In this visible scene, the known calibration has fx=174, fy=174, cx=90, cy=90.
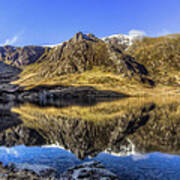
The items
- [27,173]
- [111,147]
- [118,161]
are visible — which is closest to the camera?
[27,173]

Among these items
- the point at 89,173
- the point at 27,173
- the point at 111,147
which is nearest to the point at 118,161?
the point at 111,147

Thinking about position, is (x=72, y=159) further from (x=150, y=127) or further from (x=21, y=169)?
(x=150, y=127)

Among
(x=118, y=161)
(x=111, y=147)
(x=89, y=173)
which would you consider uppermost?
(x=89, y=173)

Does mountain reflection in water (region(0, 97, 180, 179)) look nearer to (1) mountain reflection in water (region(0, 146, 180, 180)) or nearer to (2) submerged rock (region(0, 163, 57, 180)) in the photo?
(1) mountain reflection in water (region(0, 146, 180, 180))

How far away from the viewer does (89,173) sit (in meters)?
14.0

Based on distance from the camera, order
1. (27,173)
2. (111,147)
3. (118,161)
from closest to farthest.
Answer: (27,173) → (118,161) → (111,147)

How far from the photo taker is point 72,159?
60.7 ft

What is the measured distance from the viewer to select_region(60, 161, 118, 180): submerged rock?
1347 cm

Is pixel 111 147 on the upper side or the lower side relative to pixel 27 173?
lower

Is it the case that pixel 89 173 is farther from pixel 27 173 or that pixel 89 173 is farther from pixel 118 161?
pixel 27 173

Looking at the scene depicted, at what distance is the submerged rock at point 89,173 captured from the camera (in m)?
13.5

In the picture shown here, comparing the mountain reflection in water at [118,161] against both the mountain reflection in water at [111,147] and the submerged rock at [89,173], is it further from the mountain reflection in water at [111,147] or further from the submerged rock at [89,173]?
the submerged rock at [89,173]

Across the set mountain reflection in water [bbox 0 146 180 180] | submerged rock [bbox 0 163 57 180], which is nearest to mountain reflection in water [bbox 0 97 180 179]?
mountain reflection in water [bbox 0 146 180 180]

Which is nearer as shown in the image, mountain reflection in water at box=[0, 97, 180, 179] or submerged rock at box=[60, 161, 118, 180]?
submerged rock at box=[60, 161, 118, 180]
